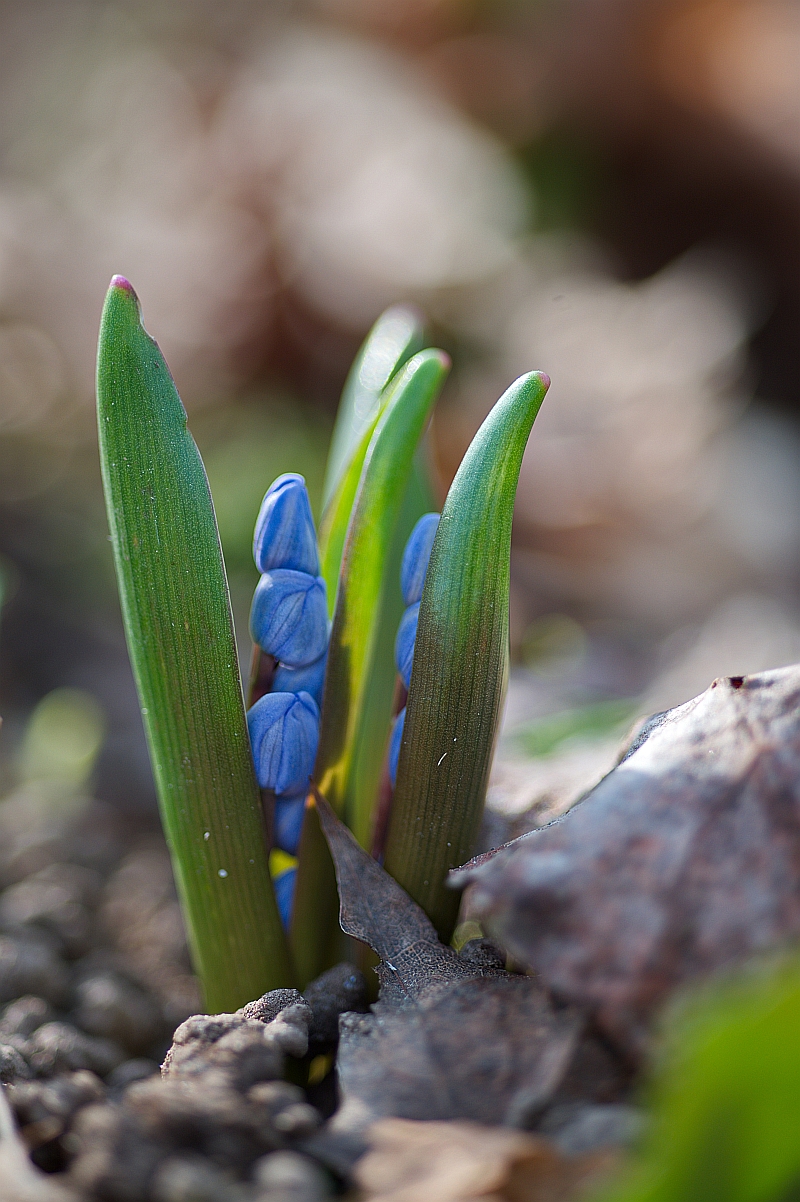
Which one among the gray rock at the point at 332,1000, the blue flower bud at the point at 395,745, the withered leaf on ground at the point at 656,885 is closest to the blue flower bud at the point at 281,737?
the blue flower bud at the point at 395,745

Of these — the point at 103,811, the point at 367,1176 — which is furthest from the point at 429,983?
the point at 103,811

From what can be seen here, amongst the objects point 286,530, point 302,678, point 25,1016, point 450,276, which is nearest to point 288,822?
point 302,678

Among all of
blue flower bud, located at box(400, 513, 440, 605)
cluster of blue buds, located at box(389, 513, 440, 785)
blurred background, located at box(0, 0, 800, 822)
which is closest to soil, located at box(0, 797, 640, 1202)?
cluster of blue buds, located at box(389, 513, 440, 785)

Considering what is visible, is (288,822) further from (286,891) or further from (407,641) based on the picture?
(407,641)

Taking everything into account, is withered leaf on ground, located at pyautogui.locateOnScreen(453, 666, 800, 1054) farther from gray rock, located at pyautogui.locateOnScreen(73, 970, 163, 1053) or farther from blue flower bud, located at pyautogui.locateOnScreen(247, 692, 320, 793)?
gray rock, located at pyautogui.locateOnScreen(73, 970, 163, 1053)

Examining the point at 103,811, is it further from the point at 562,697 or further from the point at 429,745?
the point at 429,745
